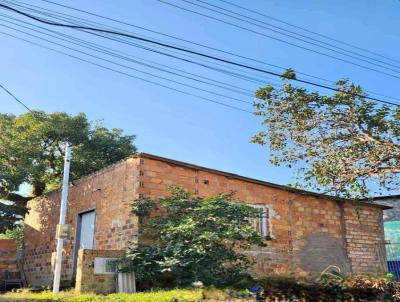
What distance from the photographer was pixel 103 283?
10.2 metres

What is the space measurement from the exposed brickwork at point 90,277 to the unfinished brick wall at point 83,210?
1.24m

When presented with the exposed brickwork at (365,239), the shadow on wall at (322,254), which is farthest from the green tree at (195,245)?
the exposed brickwork at (365,239)

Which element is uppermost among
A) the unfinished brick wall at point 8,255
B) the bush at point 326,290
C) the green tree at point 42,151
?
the green tree at point 42,151

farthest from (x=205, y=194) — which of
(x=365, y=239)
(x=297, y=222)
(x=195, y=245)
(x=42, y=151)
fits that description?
(x=42, y=151)

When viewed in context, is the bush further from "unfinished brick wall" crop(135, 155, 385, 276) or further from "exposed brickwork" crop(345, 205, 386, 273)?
"exposed brickwork" crop(345, 205, 386, 273)

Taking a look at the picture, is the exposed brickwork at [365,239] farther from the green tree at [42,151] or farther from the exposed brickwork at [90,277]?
the green tree at [42,151]

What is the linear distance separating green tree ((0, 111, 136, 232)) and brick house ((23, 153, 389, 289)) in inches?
44.3

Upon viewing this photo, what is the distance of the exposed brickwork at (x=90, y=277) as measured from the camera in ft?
32.6

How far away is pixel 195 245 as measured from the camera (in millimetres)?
9852

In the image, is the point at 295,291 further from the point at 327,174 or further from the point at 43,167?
the point at 43,167

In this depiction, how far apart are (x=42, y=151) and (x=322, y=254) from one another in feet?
37.6

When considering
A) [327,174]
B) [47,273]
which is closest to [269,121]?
[327,174]

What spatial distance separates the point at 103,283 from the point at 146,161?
3.24 metres

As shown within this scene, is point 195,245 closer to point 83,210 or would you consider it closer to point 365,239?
point 83,210
